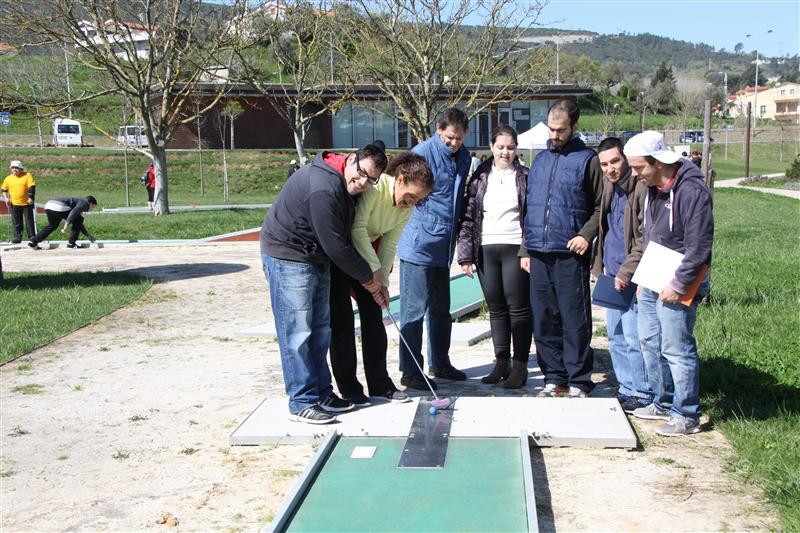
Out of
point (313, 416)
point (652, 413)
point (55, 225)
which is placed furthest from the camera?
point (55, 225)

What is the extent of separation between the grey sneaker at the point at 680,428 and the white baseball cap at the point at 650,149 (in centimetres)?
147

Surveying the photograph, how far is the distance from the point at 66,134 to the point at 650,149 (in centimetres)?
5171

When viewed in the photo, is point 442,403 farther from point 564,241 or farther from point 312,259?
point 564,241

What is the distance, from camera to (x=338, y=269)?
552cm

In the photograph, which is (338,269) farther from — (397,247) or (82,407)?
(82,407)

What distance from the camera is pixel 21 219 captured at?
57.6ft

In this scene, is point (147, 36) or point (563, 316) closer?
point (563, 316)

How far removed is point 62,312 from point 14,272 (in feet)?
13.4

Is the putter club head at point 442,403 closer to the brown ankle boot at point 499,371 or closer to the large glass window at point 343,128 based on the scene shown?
the brown ankle boot at point 499,371

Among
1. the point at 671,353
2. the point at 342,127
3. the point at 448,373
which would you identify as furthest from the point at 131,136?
the point at 671,353

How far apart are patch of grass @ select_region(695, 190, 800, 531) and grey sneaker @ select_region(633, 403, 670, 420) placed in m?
0.28

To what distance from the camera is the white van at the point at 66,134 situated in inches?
2015

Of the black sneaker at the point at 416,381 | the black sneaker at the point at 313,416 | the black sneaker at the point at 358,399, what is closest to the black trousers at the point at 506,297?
the black sneaker at the point at 416,381

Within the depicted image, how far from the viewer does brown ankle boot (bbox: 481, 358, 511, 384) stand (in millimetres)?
6262
